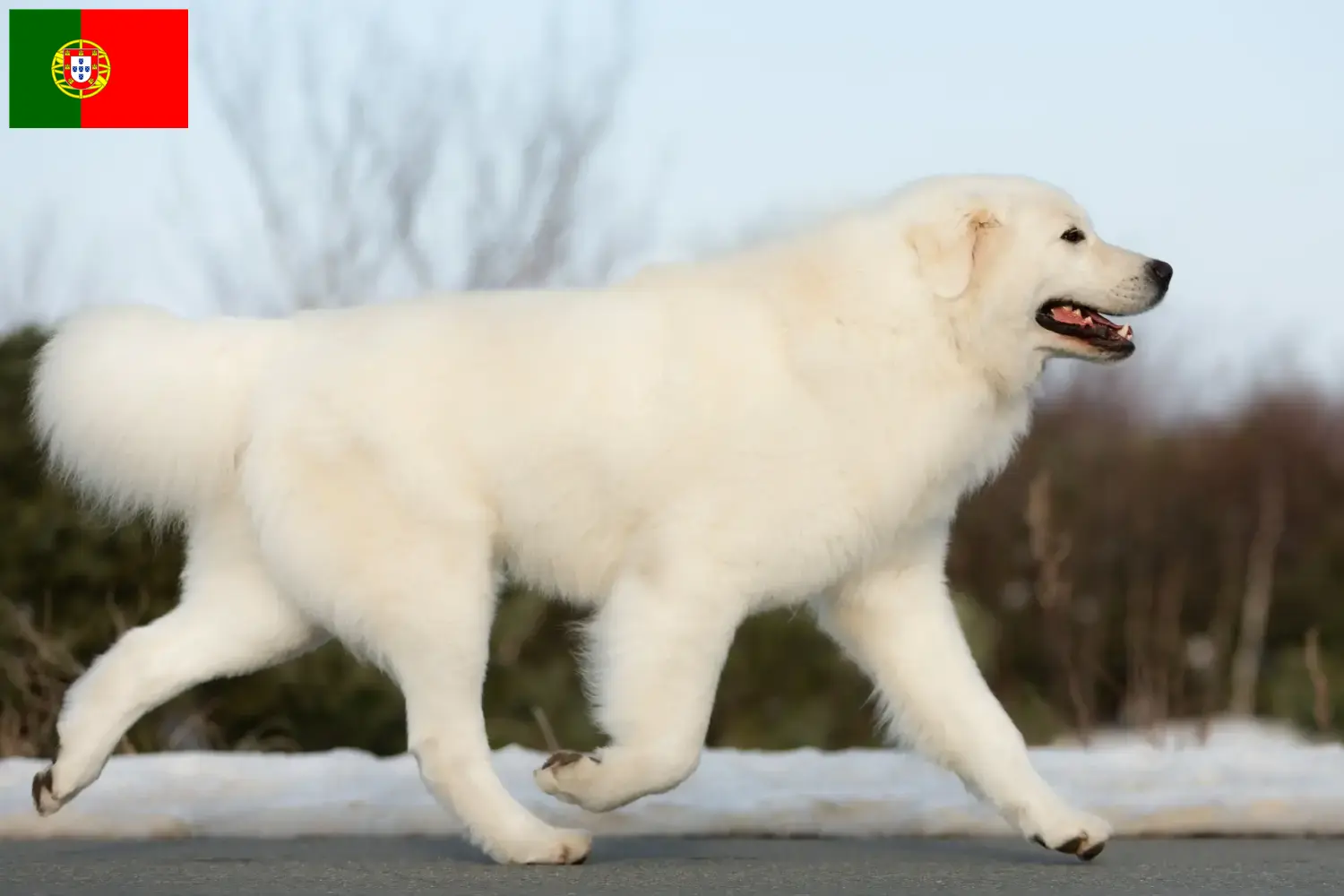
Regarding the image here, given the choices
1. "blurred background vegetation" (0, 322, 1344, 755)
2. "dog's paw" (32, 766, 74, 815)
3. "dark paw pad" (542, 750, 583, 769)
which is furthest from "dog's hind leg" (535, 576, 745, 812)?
"blurred background vegetation" (0, 322, 1344, 755)

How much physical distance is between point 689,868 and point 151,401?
1813mm

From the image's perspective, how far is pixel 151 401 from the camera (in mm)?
4676

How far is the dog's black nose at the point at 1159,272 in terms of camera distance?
4641 mm

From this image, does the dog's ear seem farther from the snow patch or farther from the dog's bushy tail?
the dog's bushy tail

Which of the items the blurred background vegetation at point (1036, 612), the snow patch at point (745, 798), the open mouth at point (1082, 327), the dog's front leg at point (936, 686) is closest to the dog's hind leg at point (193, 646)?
the snow patch at point (745, 798)

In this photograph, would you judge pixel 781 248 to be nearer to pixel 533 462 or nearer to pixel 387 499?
pixel 533 462

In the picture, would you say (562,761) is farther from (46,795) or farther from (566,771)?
(46,795)

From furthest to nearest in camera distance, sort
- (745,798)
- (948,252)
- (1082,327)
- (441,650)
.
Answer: (745,798) < (1082,327) < (948,252) < (441,650)

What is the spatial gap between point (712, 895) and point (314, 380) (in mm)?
1711

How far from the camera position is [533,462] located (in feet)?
14.9

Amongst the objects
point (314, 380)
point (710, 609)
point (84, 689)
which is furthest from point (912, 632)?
point (84, 689)

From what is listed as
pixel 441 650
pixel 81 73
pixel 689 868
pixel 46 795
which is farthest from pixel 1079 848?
pixel 81 73

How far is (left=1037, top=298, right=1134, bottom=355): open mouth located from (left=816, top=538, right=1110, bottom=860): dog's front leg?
629mm

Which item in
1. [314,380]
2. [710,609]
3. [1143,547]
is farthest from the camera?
[1143,547]
